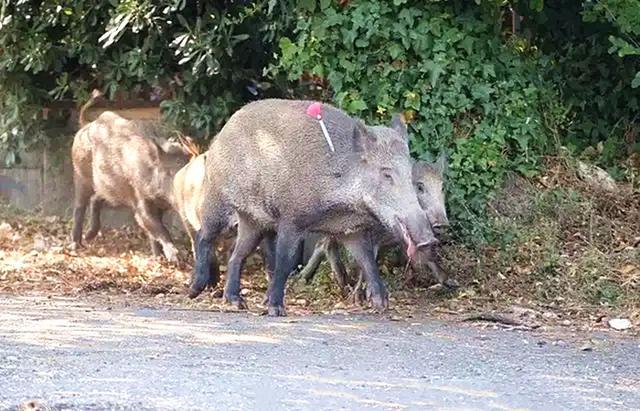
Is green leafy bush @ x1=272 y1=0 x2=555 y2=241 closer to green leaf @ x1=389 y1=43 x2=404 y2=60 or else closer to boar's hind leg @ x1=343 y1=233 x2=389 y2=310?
green leaf @ x1=389 y1=43 x2=404 y2=60

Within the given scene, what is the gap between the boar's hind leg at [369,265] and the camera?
33.8 ft

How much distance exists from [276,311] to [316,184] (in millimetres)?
921

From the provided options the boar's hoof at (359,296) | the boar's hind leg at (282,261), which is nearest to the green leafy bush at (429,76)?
the boar's hoof at (359,296)

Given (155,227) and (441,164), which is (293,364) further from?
(155,227)

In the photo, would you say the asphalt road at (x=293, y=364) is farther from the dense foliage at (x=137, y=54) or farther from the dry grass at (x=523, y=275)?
the dense foliage at (x=137, y=54)

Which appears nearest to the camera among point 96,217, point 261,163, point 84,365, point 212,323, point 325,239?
point 84,365

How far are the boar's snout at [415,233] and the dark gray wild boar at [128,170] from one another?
412 cm

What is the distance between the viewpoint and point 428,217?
10617 millimetres

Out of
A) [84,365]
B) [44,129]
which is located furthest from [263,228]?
[44,129]

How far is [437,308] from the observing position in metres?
10.7

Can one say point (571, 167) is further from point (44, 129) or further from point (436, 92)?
point (44, 129)

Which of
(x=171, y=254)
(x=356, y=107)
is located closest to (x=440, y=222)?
(x=356, y=107)

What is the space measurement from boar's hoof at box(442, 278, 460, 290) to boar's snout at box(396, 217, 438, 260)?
1.40 metres

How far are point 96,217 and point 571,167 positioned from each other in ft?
17.1
